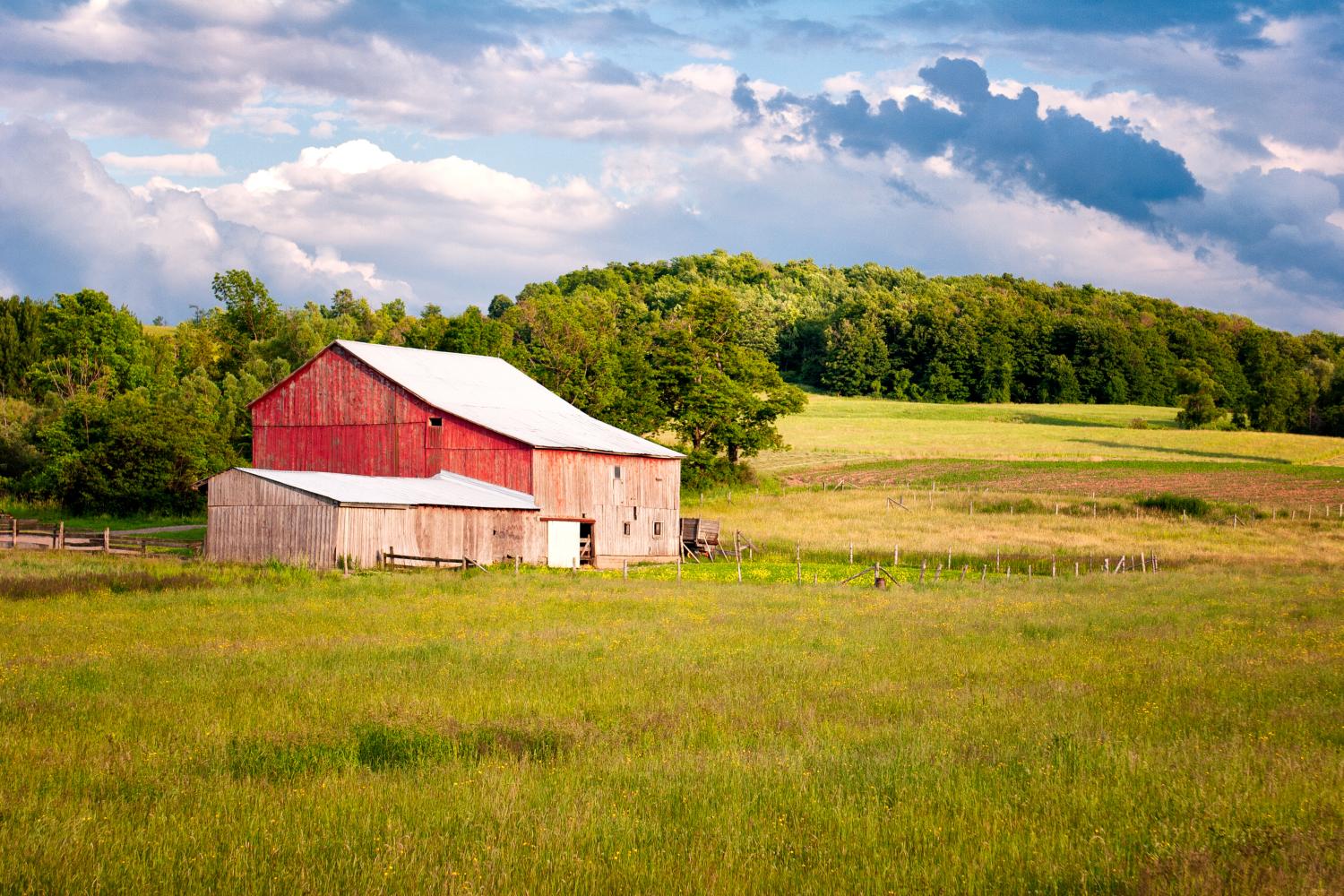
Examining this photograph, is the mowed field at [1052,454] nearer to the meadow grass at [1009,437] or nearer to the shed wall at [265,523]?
the meadow grass at [1009,437]

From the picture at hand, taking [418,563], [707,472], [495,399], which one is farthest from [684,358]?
[418,563]

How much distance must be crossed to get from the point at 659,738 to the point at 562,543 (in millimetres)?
34577

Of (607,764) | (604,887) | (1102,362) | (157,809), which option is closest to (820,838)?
(604,887)

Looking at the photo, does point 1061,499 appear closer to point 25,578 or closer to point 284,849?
point 25,578

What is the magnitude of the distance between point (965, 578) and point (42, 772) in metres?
32.2

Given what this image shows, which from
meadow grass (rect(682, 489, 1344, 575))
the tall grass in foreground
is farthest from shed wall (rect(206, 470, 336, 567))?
meadow grass (rect(682, 489, 1344, 575))

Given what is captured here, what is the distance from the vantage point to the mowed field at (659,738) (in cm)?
770

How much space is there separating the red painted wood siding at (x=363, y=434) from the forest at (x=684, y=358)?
609 inches

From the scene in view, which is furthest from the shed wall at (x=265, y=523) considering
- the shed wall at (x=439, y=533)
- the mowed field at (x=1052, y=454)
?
the mowed field at (x=1052, y=454)

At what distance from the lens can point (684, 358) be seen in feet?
244

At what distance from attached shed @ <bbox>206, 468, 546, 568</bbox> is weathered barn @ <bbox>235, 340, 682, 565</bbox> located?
248cm

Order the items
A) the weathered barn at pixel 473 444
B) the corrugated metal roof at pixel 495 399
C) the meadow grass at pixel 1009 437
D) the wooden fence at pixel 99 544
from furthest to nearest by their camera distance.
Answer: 1. the meadow grass at pixel 1009 437
2. the corrugated metal roof at pixel 495 399
3. the weathered barn at pixel 473 444
4. the wooden fence at pixel 99 544

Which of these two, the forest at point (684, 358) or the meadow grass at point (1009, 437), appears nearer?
the forest at point (684, 358)

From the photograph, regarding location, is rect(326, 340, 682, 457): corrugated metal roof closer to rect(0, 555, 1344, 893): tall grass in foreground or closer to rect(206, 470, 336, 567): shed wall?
rect(206, 470, 336, 567): shed wall
